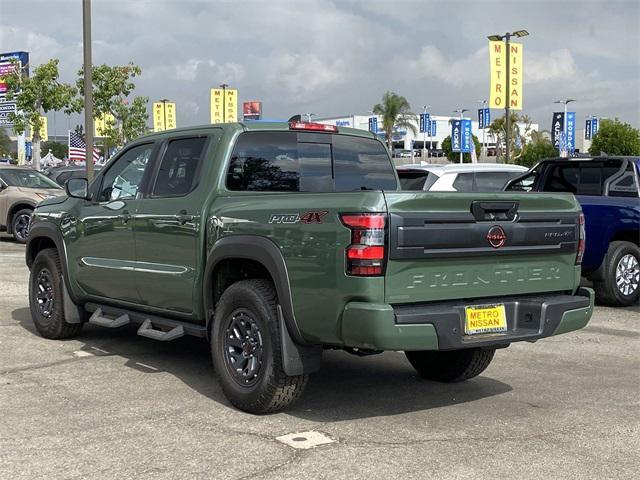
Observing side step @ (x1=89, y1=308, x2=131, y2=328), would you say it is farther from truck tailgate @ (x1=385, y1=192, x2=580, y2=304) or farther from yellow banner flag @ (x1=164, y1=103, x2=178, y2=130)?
yellow banner flag @ (x1=164, y1=103, x2=178, y2=130)

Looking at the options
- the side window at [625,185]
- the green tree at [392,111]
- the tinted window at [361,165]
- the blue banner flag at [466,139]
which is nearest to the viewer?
the tinted window at [361,165]

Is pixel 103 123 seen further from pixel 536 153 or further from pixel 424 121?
pixel 424 121

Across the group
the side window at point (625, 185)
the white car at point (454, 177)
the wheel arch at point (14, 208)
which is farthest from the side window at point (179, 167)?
the wheel arch at point (14, 208)

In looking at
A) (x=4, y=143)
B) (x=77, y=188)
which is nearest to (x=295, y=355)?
(x=77, y=188)

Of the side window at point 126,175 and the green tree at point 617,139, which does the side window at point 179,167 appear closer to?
the side window at point 126,175

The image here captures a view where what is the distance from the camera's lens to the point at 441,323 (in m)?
4.87

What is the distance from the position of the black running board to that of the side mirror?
96 centimetres

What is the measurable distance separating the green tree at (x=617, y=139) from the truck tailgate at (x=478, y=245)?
6682cm

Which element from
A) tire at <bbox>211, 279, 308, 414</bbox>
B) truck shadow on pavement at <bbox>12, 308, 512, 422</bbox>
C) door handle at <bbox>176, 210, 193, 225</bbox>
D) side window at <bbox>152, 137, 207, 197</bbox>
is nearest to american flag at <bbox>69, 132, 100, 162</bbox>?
truck shadow on pavement at <bbox>12, 308, 512, 422</bbox>

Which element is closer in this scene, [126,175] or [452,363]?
[452,363]

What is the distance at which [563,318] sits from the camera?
18.0 feet

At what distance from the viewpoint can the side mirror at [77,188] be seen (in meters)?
7.41

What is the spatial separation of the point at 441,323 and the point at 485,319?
0.40 meters

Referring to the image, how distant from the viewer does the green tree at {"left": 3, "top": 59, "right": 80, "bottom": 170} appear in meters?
35.2
